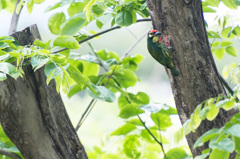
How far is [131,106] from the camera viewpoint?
1.21 metres

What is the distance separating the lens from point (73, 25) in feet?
3.49

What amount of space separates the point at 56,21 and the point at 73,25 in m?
0.28

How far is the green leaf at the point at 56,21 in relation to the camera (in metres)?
1.30

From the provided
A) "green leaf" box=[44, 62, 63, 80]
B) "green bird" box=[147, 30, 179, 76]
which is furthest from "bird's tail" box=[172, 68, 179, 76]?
"green leaf" box=[44, 62, 63, 80]

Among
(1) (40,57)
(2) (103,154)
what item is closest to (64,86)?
(1) (40,57)

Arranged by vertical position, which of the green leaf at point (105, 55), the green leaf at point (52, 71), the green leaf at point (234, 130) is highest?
the green leaf at point (52, 71)

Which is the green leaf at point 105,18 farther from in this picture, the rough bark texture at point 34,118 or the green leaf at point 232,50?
the green leaf at point 232,50

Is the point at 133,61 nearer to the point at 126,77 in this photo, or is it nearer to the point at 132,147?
the point at 126,77

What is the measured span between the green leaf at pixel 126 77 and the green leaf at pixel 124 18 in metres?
0.36

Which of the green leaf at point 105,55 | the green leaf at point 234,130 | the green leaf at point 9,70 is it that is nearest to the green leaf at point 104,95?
A: the green leaf at point 9,70

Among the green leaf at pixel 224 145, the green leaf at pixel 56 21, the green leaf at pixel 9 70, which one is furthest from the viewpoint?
the green leaf at pixel 56 21

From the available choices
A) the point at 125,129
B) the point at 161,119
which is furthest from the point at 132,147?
the point at 161,119

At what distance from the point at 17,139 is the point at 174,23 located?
612 millimetres

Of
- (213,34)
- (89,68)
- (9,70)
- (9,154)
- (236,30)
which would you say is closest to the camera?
(9,70)
